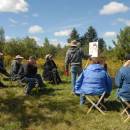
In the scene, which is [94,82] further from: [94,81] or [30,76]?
[30,76]

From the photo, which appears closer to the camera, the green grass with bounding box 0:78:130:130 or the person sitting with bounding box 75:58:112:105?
the green grass with bounding box 0:78:130:130

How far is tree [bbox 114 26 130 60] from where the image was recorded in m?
70.5

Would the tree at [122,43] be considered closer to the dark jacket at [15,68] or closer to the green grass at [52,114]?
the dark jacket at [15,68]

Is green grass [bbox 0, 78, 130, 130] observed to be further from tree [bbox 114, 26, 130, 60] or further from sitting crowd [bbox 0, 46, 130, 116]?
tree [bbox 114, 26, 130, 60]

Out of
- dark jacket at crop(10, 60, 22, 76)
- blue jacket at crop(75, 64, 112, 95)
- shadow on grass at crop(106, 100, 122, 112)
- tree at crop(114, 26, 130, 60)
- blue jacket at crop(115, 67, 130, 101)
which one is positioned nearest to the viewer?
blue jacket at crop(115, 67, 130, 101)

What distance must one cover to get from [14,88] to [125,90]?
5.87 m

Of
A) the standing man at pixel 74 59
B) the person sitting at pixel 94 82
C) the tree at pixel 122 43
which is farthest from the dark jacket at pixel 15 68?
the tree at pixel 122 43

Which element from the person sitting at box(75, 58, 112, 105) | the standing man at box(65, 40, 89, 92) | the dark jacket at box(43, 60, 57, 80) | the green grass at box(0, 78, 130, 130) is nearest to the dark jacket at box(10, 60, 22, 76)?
the dark jacket at box(43, 60, 57, 80)

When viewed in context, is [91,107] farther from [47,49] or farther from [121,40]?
[47,49]

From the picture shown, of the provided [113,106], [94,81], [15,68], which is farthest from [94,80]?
[15,68]

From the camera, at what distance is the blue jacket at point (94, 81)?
11.4m

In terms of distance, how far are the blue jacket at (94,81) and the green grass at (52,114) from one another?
628 mm

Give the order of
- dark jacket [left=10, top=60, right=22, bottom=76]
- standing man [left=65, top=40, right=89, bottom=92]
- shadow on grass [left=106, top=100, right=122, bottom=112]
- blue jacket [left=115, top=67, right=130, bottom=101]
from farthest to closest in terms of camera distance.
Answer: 1. dark jacket [left=10, top=60, right=22, bottom=76]
2. standing man [left=65, top=40, right=89, bottom=92]
3. shadow on grass [left=106, top=100, right=122, bottom=112]
4. blue jacket [left=115, top=67, right=130, bottom=101]

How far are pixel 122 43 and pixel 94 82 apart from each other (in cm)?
6341
